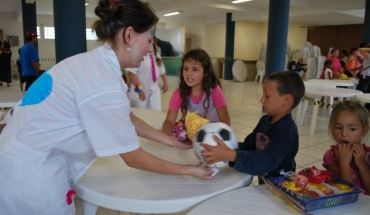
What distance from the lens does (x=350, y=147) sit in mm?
1436

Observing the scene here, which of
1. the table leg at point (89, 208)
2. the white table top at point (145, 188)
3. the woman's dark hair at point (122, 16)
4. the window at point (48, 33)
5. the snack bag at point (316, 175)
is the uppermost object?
the window at point (48, 33)

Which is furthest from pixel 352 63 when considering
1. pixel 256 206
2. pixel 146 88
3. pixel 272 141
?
pixel 256 206

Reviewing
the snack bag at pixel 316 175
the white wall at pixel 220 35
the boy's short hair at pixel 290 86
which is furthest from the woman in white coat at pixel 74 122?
the white wall at pixel 220 35

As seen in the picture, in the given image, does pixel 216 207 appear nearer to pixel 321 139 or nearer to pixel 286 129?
pixel 286 129

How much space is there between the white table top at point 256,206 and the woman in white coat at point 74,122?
19 centimetres

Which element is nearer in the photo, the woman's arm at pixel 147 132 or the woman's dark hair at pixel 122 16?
the woman's dark hair at pixel 122 16

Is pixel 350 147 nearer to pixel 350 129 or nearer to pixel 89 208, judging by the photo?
pixel 350 129

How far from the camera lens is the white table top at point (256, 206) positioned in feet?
3.49

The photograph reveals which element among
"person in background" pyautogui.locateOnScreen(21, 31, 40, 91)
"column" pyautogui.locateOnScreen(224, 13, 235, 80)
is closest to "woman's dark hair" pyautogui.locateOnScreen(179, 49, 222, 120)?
"person in background" pyautogui.locateOnScreen(21, 31, 40, 91)

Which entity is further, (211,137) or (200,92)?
(200,92)

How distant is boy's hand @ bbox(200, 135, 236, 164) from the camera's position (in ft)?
4.04

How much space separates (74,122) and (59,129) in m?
0.05

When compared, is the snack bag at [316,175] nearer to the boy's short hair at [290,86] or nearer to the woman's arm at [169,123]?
the boy's short hair at [290,86]

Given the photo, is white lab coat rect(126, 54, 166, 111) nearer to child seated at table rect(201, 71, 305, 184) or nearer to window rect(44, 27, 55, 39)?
child seated at table rect(201, 71, 305, 184)
